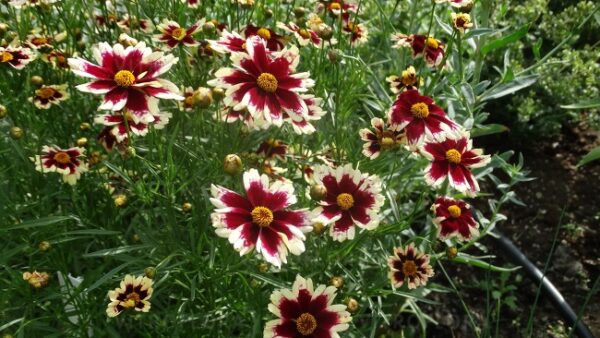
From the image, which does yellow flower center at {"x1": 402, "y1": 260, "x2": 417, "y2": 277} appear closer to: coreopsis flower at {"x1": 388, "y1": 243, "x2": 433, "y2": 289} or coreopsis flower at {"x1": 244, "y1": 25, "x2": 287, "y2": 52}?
coreopsis flower at {"x1": 388, "y1": 243, "x2": 433, "y2": 289}

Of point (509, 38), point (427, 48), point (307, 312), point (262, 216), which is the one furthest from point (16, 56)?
point (509, 38)

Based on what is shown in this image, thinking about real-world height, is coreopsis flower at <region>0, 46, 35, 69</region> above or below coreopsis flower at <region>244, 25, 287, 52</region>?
below

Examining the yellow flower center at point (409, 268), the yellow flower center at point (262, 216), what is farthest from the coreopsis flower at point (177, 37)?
the yellow flower center at point (409, 268)

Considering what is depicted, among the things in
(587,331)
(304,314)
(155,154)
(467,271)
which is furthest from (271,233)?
(467,271)

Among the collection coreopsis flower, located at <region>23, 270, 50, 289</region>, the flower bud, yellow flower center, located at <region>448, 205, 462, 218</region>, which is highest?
the flower bud

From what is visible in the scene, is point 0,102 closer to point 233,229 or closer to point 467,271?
point 233,229

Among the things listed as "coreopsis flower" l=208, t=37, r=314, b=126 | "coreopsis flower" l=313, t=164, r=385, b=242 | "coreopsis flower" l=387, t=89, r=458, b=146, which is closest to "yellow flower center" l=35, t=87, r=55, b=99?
"coreopsis flower" l=208, t=37, r=314, b=126
